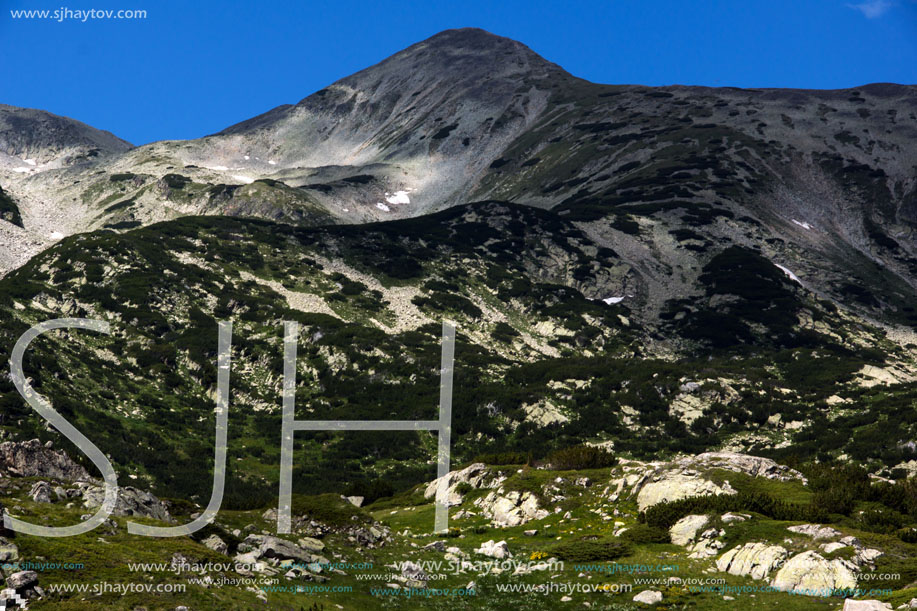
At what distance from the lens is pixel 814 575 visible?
72.4ft

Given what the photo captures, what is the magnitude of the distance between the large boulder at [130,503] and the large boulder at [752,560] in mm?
18216

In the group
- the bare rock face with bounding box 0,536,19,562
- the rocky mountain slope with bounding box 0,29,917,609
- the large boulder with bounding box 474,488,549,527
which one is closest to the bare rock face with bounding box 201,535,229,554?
the rocky mountain slope with bounding box 0,29,917,609

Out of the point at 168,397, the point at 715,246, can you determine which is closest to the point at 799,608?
the point at 168,397

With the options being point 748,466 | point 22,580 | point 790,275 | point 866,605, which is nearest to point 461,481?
point 748,466

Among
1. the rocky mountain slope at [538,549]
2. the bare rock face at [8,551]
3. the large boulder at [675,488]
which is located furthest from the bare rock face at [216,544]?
the large boulder at [675,488]

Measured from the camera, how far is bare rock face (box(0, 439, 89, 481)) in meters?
26.8

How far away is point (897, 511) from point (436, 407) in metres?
56.1

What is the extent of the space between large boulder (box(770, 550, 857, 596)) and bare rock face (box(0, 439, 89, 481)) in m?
23.5

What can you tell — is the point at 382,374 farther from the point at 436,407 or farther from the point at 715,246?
the point at 715,246

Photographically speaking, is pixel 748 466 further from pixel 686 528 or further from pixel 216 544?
pixel 216 544

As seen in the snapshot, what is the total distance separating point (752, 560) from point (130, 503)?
19.7m

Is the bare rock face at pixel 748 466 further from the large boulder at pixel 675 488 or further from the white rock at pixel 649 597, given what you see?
the white rock at pixel 649 597

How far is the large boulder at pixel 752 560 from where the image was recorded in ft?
76.7

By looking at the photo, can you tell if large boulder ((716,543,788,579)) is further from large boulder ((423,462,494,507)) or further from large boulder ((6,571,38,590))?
large boulder ((6,571,38,590))
